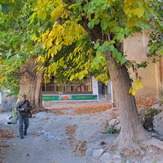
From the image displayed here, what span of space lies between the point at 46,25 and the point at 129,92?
2.49 metres

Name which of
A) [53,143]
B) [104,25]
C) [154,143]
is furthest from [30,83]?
[154,143]

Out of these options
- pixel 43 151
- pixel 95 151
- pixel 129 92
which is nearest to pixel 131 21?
pixel 129 92

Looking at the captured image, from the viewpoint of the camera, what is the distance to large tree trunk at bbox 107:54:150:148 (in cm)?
516

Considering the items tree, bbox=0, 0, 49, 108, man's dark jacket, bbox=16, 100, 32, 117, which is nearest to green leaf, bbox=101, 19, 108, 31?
tree, bbox=0, 0, 49, 108

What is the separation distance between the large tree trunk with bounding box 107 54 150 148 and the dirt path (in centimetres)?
114

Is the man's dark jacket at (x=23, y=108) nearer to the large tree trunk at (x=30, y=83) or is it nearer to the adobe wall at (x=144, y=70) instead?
the large tree trunk at (x=30, y=83)

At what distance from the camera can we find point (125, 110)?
5.26 m

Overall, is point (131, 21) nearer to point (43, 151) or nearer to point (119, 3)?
point (119, 3)

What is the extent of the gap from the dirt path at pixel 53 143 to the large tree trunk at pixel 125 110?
3.73 feet

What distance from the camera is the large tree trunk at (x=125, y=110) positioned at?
516 cm

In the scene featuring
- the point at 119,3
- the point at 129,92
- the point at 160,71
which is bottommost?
the point at 129,92

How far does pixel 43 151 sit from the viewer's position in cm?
626

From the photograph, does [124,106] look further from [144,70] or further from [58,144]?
[144,70]

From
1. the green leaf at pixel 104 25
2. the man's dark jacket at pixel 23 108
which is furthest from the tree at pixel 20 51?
the man's dark jacket at pixel 23 108
